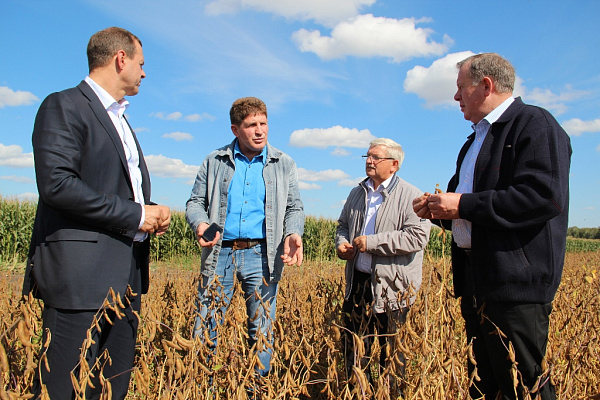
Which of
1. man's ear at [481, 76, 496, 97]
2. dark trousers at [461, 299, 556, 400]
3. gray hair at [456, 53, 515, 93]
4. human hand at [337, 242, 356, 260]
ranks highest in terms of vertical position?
gray hair at [456, 53, 515, 93]

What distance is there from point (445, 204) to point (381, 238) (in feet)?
3.33

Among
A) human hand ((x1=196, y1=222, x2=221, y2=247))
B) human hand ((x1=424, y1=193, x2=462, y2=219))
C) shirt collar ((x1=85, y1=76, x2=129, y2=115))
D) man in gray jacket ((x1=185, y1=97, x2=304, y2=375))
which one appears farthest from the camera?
man in gray jacket ((x1=185, y1=97, x2=304, y2=375))

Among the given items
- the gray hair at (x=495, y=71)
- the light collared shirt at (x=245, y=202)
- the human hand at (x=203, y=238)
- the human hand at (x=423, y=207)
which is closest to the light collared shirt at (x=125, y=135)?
the human hand at (x=203, y=238)

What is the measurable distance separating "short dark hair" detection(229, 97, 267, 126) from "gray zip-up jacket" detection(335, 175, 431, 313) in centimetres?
104

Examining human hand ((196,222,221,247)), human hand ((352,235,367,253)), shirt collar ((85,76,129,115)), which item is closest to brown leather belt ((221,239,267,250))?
human hand ((196,222,221,247))

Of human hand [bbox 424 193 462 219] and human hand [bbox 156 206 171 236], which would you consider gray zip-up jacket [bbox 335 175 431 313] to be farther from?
human hand [bbox 156 206 171 236]

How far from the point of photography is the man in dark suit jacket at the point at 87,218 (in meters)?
1.86

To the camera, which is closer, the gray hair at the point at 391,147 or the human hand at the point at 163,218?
the human hand at the point at 163,218

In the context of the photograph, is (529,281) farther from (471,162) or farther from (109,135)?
(109,135)

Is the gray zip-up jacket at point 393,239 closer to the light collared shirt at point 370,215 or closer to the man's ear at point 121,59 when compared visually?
the light collared shirt at point 370,215

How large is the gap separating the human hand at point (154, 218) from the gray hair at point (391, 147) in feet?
6.09

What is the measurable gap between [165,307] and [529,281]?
3547mm

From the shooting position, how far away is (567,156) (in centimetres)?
195

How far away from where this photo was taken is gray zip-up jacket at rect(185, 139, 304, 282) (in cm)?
317
